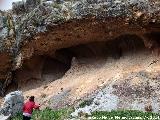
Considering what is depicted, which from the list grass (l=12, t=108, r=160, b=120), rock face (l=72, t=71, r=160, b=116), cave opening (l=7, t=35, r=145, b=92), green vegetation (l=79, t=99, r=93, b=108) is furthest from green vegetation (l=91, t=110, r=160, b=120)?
cave opening (l=7, t=35, r=145, b=92)

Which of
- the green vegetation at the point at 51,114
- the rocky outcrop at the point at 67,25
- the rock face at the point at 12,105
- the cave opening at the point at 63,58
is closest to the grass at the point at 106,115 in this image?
the green vegetation at the point at 51,114

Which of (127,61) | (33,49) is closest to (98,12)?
(127,61)

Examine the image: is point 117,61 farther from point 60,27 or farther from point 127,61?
point 60,27

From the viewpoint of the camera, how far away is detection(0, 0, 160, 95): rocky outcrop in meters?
27.3

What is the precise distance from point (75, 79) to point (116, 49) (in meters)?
3.19

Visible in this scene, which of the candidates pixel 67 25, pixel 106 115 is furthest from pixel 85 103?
pixel 67 25

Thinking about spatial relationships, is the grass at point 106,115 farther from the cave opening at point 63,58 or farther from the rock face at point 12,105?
the cave opening at point 63,58

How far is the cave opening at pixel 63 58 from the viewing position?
2964 centimetres

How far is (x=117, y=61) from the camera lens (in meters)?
29.6

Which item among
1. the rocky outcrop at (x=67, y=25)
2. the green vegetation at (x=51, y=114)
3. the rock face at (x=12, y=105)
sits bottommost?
the green vegetation at (x=51, y=114)

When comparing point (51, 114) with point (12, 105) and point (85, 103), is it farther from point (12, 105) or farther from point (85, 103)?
point (12, 105)

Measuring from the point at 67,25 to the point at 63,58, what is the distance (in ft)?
14.5

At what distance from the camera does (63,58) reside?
107 ft

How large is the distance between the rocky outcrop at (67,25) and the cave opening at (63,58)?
637 mm
